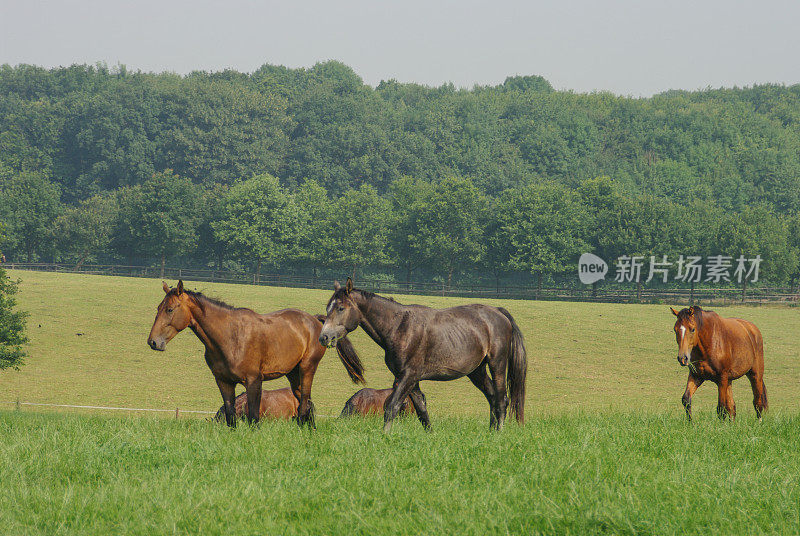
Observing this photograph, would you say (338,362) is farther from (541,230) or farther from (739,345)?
(541,230)

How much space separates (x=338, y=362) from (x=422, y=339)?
1169 inches

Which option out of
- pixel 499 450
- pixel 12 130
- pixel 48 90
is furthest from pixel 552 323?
pixel 48 90

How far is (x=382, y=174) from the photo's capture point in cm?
12081

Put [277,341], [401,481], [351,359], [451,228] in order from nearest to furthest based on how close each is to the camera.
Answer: [401,481] → [277,341] → [351,359] → [451,228]

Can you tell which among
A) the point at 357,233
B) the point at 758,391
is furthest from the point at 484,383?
the point at 357,233

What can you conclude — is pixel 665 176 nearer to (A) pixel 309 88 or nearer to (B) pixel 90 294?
(A) pixel 309 88

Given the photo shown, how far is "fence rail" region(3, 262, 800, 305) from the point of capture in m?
71.9

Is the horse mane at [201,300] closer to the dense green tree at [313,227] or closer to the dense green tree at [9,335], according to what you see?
the dense green tree at [9,335]

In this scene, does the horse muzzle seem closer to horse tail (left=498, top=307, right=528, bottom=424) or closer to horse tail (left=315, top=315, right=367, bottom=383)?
horse tail (left=315, top=315, right=367, bottom=383)

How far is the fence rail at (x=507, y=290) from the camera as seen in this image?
236 feet

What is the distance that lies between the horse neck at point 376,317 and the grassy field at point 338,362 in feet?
35.2

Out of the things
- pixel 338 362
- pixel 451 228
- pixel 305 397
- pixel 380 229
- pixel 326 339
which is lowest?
pixel 338 362

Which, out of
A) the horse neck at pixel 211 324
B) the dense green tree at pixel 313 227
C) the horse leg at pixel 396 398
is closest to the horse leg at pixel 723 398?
the horse leg at pixel 396 398

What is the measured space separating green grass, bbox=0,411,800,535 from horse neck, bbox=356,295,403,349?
4.84 ft
